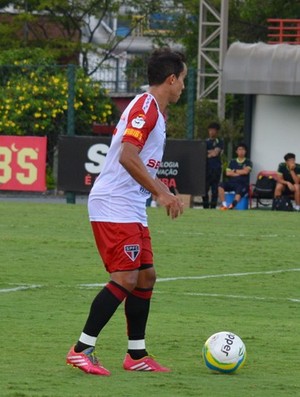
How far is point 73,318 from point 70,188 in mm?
16348

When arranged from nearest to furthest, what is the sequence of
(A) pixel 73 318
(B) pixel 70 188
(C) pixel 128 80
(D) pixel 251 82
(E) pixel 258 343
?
(E) pixel 258 343, (A) pixel 73 318, (B) pixel 70 188, (D) pixel 251 82, (C) pixel 128 80

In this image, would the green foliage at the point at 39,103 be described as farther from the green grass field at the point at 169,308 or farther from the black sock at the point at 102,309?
the black sock at the point at 102,309

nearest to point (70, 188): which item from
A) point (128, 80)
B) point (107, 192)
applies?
point (128, 80)

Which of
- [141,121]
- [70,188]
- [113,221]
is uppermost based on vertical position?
[141,121]

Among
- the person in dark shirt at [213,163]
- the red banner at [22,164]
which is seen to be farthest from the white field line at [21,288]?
the red banner at [22,164]

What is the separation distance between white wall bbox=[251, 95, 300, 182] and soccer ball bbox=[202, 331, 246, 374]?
23.2 m

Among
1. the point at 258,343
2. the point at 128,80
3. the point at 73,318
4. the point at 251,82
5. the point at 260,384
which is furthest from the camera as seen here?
the point at 128,80

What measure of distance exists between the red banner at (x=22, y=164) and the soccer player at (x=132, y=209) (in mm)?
18716

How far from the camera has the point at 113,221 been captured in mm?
7973

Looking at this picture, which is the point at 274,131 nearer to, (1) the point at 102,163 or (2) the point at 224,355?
(1) the point at 102,163

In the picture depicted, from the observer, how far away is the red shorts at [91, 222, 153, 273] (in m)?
7.91

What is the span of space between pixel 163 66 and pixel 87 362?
71.0 inches

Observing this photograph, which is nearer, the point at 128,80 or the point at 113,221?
the point at 113,221

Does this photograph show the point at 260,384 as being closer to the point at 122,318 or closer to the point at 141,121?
the point at 141,121
